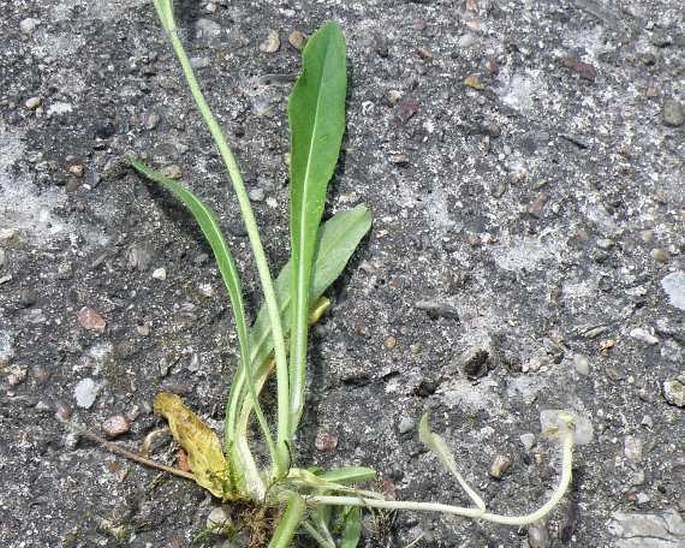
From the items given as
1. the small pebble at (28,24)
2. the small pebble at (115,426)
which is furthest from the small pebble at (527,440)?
the small pebble at (28,24)

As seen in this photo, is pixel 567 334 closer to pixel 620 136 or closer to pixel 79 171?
pixel 620 136

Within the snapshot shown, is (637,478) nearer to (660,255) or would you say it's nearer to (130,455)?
(660,255)

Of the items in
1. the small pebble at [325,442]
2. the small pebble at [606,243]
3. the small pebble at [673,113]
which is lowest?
the small pebble at [325,442]

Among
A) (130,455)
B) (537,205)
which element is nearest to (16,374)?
(130,455)

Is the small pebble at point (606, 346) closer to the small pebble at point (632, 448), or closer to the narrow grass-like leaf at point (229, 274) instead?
the small pebble at point (632, 448)

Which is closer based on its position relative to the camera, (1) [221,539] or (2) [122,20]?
(1) [221,539]

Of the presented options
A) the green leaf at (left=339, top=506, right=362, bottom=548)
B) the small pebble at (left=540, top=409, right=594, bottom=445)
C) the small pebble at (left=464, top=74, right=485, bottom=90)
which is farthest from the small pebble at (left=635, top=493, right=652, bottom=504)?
the small pebble at (left=464, top=74, right=485, bottom=90)

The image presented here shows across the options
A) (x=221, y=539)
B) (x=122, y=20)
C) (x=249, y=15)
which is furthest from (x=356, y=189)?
(x=221, y=539)

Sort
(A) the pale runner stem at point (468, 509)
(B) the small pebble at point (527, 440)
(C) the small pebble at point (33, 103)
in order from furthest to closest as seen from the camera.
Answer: (C) the small pebble at point (33, 103), (B) the small pebble at point (527, 440), (A) the pale runner stem at point (468, 509)
